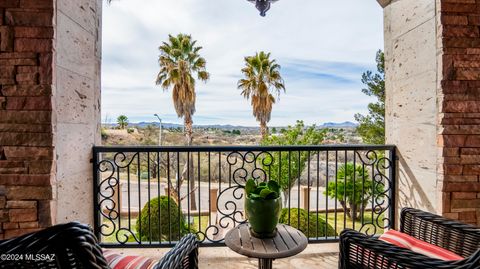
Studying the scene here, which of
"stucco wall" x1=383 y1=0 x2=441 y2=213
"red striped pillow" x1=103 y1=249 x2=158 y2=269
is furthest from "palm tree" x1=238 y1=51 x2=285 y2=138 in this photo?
"red striped pillow" x1=103 y1=249 x2=158 y2=269

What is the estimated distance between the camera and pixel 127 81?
983 cm

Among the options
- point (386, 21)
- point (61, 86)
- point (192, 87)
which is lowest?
point (61, 86)

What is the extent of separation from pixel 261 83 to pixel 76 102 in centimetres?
902

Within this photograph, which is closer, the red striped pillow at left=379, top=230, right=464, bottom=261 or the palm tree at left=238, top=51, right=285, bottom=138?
the red striped pillow at left=379, top=230, right=464, bottom=261

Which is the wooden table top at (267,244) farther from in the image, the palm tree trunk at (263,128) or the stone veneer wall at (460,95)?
the palm tree trunk at (263,128)

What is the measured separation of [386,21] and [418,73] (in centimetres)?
67

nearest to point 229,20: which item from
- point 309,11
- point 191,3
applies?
point 191,3

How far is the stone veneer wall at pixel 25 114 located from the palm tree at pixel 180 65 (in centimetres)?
769

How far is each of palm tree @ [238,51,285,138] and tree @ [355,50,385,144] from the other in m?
3.39

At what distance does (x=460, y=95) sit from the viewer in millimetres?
1854

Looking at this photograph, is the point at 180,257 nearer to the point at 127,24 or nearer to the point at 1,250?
the point at 1,250

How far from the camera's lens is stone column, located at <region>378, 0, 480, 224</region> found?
73.0 inches

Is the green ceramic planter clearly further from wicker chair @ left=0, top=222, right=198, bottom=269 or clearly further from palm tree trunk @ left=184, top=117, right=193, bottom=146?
palm tree trunk @ left=184, top=117, right=193, bottom=146

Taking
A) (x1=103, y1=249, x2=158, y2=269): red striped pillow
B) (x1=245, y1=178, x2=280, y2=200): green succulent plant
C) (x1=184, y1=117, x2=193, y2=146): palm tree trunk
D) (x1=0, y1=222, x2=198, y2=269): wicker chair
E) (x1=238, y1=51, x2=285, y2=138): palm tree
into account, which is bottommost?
(x1=103, y1=249, x2=158, y2=269): red striped pillow
